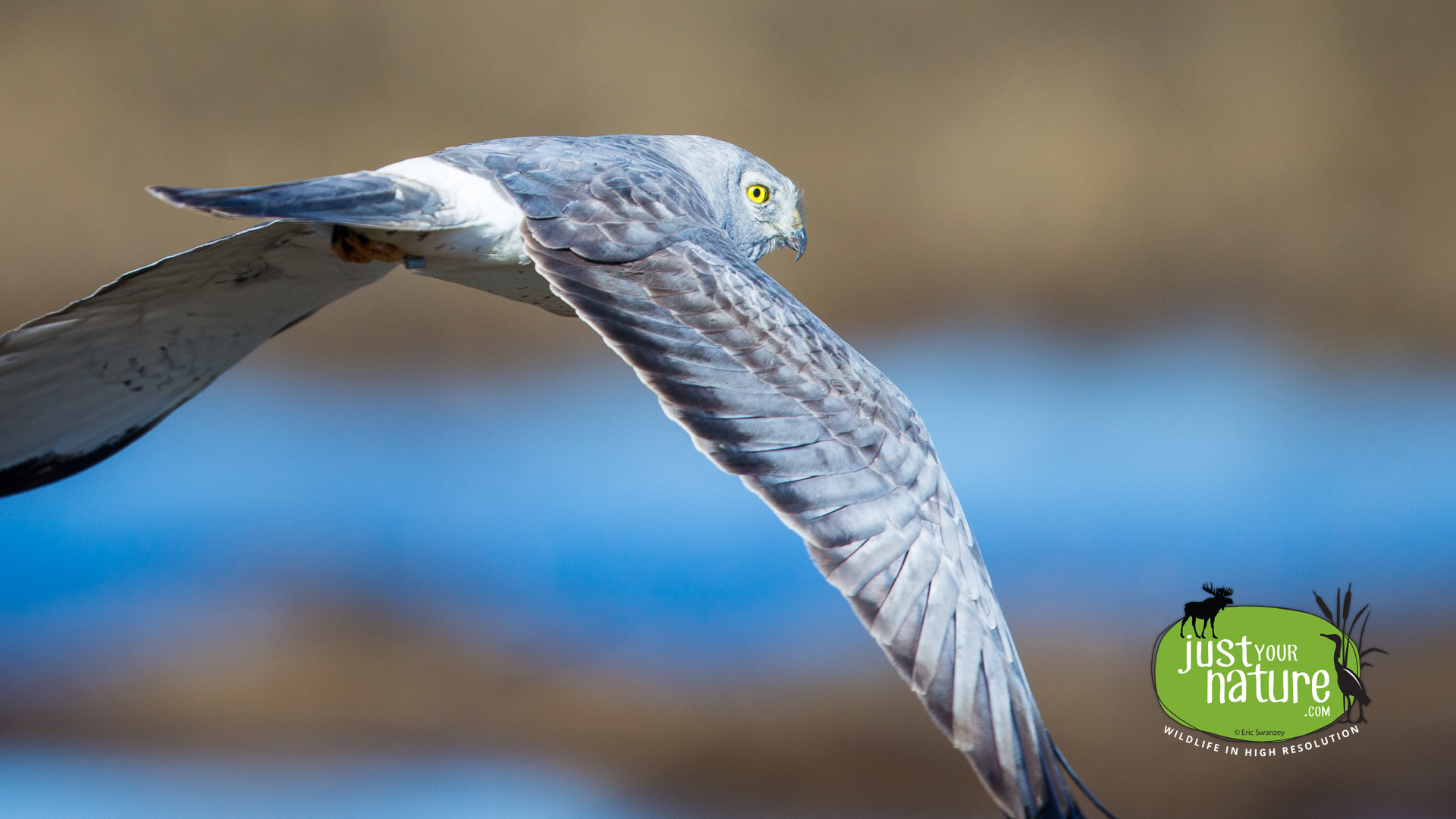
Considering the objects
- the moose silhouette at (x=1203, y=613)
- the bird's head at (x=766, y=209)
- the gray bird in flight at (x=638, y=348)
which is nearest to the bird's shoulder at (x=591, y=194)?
the gray bird in flight at (x=638, y=348)

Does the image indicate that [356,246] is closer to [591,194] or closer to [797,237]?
[591,194]

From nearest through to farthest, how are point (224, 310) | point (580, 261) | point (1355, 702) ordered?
1. point (580, 261)
2. point (224, 310)
3. point (1355, 702)

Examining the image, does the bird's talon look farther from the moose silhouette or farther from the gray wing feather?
the moose silhouette

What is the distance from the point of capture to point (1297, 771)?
2.78 m

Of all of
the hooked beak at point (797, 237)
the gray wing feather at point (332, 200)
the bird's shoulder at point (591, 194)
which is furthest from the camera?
the hooked beak at point (797, 237)

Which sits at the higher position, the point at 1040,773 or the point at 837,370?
the point at 837,370

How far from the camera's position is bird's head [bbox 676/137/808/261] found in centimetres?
181

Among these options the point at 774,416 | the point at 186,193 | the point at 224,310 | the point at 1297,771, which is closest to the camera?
the point at 186,193

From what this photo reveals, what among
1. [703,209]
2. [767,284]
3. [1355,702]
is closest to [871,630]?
[767,284]

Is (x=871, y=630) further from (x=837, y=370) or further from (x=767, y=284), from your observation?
(x=767, y=284)

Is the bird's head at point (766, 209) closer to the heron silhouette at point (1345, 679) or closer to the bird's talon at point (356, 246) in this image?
the bird's talon at point (356, 246)

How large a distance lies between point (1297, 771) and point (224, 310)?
9.09 feet

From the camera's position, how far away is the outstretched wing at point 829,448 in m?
1.02

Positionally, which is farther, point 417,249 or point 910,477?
point 417,249
